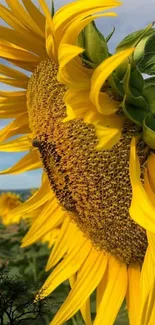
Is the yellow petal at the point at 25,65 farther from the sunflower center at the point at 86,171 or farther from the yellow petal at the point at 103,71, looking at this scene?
the yellow petal at the point at 103,71

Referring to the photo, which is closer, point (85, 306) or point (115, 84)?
point (115, 84)

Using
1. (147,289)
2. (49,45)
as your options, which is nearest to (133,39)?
(49,45)

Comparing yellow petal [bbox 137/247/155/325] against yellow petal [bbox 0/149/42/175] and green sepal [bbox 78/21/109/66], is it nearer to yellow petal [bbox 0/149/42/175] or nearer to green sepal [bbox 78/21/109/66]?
green sepal [bbox 78/21/109/66]

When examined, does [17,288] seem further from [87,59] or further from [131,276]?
[87,59]

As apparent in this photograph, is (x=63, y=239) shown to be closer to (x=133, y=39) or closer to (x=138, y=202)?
(x=138, y=202)

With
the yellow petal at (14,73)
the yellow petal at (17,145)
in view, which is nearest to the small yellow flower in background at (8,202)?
the yellow petal at (17,145)

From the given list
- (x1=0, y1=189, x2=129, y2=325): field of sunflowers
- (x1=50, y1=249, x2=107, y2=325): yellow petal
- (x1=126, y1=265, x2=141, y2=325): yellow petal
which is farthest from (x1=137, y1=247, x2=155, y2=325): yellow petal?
(x1=0, y1=189, x2=129, y2=325): field of sunflowers

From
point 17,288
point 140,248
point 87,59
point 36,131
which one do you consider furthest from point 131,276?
point 17,288
